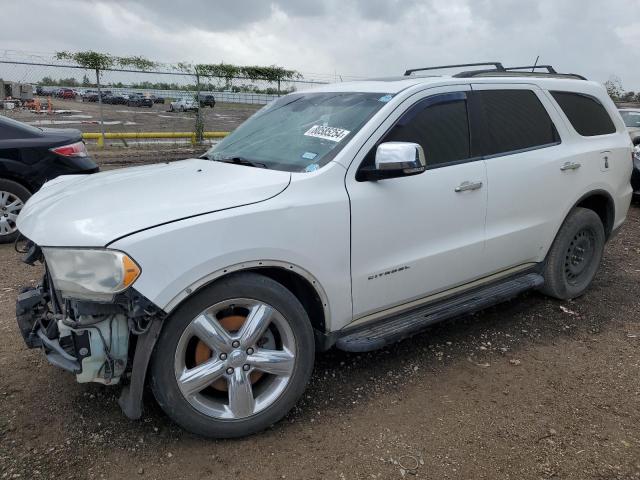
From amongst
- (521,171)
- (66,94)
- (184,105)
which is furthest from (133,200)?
(66,94)

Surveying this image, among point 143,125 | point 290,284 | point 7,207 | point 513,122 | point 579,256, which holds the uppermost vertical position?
point 143,125

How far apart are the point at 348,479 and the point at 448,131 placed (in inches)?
85.3

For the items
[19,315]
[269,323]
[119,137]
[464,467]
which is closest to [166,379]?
[269,323]

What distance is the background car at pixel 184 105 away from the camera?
1713cm

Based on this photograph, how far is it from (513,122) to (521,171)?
37 centimetres

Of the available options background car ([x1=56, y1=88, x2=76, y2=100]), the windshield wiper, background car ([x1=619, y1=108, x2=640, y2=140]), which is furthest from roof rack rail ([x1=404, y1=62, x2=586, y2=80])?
background car ([x1=56, y1=88, x2=76, y2=100])

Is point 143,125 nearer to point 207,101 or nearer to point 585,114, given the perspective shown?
point 207,101

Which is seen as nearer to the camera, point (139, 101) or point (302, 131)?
point (302, 131)

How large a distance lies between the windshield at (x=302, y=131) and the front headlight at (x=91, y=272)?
1.08 m

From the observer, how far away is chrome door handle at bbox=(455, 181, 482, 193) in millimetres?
3264

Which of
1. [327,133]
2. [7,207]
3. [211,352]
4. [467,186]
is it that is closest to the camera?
[211,352]

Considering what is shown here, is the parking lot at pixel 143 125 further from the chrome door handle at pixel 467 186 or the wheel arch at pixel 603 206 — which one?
the chrome door handle at pixel 467 186

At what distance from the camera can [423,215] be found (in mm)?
3090

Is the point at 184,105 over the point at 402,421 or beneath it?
over
